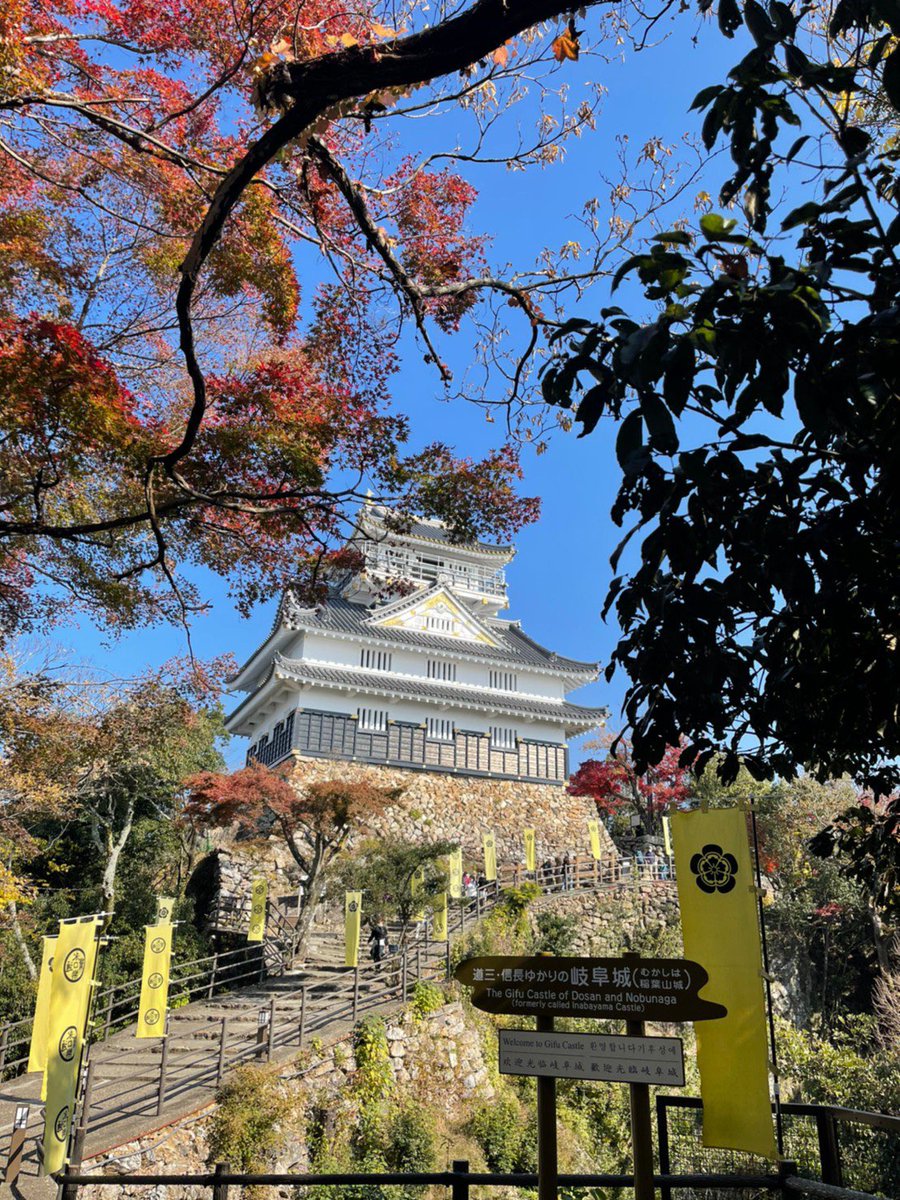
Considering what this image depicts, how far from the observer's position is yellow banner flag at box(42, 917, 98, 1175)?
7.31 metres

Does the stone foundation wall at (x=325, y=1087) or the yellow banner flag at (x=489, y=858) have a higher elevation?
the yellow banner flag at (x=489, y=858)

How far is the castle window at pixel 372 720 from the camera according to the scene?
22.5 meters

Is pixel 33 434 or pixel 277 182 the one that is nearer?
pixel 33 434

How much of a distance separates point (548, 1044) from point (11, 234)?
6.11 meters

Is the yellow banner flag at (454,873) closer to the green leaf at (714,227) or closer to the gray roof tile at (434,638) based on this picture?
the gray roof tile at (434,638)

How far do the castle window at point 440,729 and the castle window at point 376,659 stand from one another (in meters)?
2.02

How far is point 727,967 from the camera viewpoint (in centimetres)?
497

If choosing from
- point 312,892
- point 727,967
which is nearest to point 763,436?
point 727,967

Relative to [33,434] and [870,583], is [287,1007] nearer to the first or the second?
[33,434]

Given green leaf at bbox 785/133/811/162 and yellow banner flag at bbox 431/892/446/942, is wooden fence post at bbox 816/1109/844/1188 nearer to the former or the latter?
green leaf at bbox 785/133/811/162

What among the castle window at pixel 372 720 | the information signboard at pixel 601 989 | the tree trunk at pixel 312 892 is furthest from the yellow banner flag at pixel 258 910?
the information signboard at pixel 601 989

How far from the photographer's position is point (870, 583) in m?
2.48

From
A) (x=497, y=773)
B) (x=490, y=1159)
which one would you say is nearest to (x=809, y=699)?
(x=490, y=1159)

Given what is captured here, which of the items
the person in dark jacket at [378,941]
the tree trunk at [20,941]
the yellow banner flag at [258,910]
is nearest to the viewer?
the tree trunk at [20,941]
